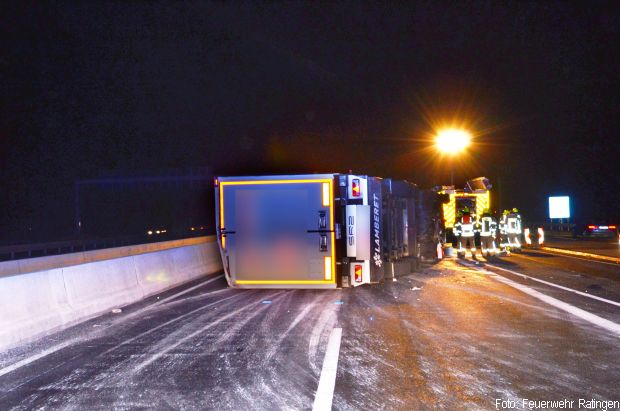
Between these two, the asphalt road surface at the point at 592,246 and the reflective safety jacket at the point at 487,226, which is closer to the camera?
the reflective safety jacket at the point at 487,226

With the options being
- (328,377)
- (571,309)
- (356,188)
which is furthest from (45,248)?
(328,377)

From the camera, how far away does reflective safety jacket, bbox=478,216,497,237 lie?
83.7 ft

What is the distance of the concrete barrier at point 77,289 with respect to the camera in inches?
370

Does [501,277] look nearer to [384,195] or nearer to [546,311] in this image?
[384,195]

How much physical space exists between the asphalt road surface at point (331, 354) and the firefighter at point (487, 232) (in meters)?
11.9

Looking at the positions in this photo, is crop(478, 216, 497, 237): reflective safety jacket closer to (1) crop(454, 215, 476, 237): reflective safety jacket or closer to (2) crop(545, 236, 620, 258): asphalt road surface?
(1) crop(454, 215, 476, 237): reflective safety jacket

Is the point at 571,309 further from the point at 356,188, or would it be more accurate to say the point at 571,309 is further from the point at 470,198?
Answer: the point at 470,198

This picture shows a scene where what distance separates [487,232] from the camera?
25703 mm

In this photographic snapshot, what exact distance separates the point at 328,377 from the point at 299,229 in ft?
22.9

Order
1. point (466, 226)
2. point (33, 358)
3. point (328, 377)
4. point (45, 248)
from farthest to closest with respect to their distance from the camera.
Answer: point (45, 248)
point (466, 226)
point (33, 358)
point (328, 377)

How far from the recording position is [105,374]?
23.8ft

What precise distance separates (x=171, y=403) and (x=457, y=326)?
523 centimetres

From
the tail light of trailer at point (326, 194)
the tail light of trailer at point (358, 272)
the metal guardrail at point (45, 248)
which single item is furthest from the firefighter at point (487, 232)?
the metal guardrail at point (45, 248)

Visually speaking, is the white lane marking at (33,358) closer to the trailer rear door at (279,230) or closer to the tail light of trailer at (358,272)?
the trailer rear door at (279,230)
